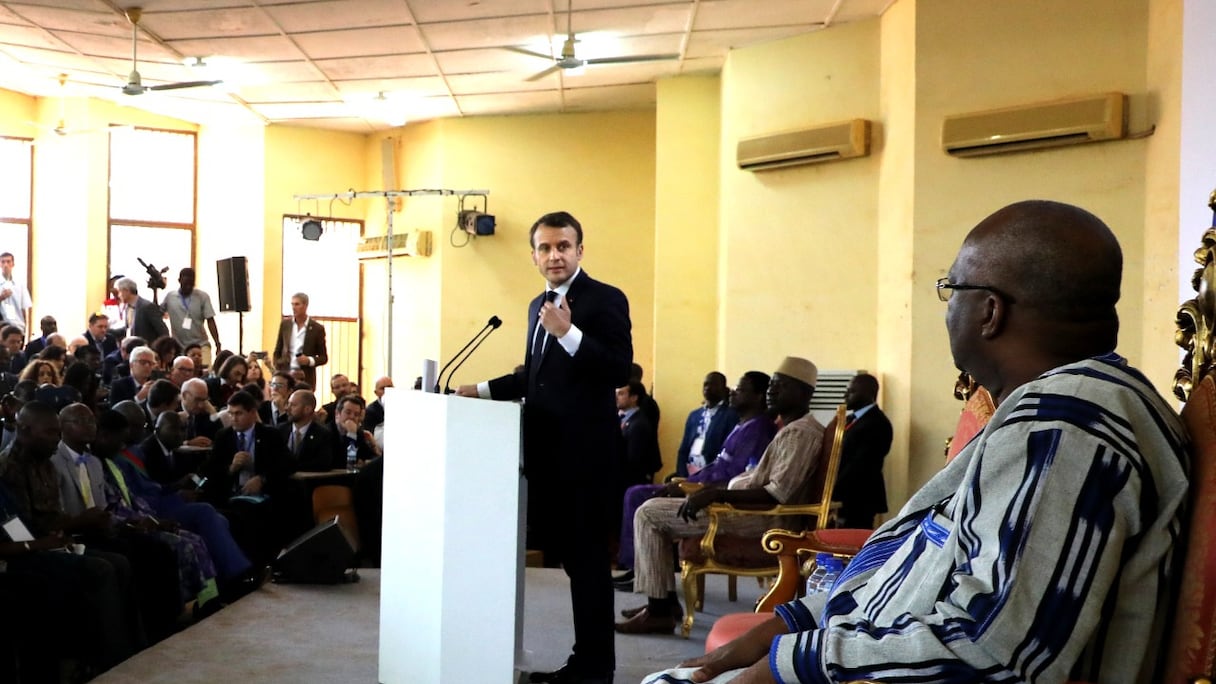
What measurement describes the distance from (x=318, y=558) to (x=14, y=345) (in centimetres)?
464

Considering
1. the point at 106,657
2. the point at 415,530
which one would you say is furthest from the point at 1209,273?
the point at 106,657

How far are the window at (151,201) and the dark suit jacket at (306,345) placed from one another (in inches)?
70.2

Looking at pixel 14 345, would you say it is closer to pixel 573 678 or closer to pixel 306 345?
pixel 306 345

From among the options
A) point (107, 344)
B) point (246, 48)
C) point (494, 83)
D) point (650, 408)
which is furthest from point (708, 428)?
point (107, 344)

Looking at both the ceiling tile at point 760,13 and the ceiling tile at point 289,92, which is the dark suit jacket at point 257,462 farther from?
the ceiling tile at point 289,92

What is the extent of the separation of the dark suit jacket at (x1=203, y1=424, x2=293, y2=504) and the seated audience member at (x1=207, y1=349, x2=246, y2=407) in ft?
6.31

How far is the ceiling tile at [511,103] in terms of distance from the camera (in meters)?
11.1

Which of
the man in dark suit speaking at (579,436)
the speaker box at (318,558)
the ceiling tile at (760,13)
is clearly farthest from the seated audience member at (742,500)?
the ceiling tile at (760,13)

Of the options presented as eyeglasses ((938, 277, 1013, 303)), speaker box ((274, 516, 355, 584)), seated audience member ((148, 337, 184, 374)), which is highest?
eyeglasses ((938, 277, 1013, 303))

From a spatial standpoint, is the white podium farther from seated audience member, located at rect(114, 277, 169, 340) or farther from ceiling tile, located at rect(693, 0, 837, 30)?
seated audience member, located at rect(114, 277, 169, 340)

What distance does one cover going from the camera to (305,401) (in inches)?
275

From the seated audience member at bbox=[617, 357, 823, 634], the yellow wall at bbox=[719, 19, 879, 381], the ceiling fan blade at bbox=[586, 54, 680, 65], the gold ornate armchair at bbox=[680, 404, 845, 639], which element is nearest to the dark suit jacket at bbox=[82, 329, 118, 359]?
the ceiling fan blade at bbox=[586, 54, 680, 65]

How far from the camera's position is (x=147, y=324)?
10.8 metres

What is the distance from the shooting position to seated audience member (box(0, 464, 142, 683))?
411cm
